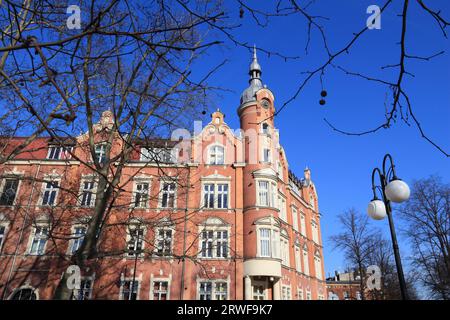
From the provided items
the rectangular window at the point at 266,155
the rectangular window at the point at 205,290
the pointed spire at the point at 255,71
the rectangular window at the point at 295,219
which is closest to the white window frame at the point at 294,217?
the rectangular window at the point at 295,219

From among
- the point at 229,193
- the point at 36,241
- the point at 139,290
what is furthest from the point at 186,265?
the point at 36,241

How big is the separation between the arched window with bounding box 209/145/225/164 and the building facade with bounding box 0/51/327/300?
3.3 inches

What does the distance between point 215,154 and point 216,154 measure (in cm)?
8

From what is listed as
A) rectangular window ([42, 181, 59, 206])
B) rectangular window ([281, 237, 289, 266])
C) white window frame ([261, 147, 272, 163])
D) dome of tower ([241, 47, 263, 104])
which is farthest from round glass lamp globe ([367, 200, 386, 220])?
rectangular window ([42, 181, 59, 206])

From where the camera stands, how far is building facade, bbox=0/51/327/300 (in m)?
21.8

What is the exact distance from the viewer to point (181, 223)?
77.6 feet

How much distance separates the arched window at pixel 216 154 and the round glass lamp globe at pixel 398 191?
19386 millimetres

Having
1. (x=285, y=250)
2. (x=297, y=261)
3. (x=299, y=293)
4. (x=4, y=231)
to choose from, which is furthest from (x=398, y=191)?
(x=4, y=231)

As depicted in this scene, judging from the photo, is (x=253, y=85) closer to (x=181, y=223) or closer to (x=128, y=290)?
(x=181, y=223)

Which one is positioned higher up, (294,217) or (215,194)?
(294,217)

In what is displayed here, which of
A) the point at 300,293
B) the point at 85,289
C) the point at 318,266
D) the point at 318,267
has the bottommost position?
the point at 85,289

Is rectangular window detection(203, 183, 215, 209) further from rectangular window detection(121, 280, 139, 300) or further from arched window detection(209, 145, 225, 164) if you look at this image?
rectangular window detection(121, 280, 139, 300)
